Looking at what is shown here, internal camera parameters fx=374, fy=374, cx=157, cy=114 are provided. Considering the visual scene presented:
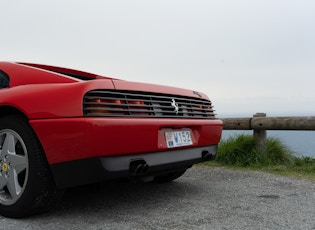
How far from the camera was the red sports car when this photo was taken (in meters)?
2.63

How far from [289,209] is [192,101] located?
129 centimetres

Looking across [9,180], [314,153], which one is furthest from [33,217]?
[314,153]

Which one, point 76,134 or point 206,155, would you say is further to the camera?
point 206,155

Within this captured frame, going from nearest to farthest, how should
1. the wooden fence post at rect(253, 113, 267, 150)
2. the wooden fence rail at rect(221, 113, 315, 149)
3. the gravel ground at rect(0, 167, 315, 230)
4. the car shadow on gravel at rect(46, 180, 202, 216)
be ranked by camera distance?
the gravel ground at rect(0, 167, 315, 230)
the car shadow on gravel at rect(46, 180, 202, 216)
the wooden fence rail at rect(221, 113, 315, 149)
the wooden fence post at rect(253, 113, 267, 150)

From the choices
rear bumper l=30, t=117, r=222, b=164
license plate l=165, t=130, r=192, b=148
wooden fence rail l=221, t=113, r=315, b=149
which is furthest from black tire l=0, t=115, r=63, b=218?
wooden fence rail l=221, t=113, r=315, b=149

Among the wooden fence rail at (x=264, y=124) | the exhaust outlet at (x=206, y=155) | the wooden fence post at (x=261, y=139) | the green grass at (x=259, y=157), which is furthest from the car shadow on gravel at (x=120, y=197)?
the wooden fence post at (x=261, y=139)

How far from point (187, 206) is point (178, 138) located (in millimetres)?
606

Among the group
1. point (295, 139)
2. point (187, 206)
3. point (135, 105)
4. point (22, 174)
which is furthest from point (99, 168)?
point (295, 139)

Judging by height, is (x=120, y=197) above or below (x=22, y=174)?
below

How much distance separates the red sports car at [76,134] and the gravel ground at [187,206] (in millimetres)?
287

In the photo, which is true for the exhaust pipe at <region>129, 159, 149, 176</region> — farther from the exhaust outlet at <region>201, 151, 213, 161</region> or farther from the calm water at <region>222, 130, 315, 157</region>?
the calm water at <region>222, 130, 315, 157</region>

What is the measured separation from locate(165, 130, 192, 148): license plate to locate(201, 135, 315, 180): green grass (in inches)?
96.4

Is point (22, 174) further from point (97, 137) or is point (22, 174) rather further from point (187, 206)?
point (187, 206)

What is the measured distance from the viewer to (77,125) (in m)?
2.58
